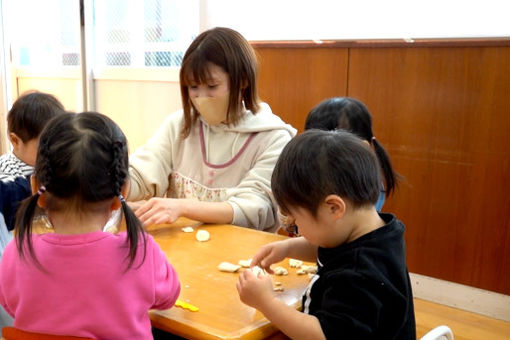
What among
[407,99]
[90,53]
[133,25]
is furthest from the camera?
[90,53]

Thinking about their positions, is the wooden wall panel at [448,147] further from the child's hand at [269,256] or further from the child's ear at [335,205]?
the child's ear at [335,205]

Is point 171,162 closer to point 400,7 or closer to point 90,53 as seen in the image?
point 400,7

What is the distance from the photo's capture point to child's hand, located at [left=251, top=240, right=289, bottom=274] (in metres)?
1.25

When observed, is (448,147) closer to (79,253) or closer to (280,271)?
(280,271)

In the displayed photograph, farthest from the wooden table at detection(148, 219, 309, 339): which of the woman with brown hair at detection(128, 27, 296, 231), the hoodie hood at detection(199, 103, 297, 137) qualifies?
the hoodie hood at detection(199, 103, 297, 137)

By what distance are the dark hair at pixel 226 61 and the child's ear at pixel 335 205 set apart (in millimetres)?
900

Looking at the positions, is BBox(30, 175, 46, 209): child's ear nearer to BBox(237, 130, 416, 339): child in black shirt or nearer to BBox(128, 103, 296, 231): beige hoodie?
BBox(237, 130, 416, 339): child in black shirt

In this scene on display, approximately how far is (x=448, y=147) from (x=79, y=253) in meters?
2.17

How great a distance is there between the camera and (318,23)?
126 inches

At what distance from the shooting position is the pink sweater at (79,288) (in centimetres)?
92

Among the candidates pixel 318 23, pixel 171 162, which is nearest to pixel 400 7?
pixel 318 23

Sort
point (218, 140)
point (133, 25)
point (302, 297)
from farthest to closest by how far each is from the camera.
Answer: point (133, 25) → point (218, 140) → point (302, 297)

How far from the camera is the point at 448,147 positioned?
2.67 metres

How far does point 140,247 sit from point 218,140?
960 mm
